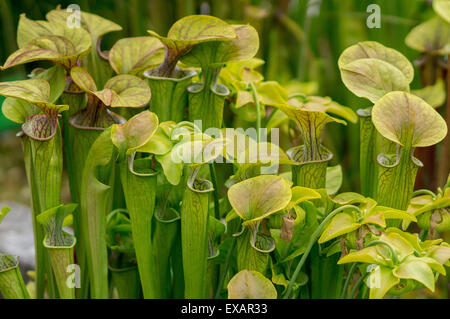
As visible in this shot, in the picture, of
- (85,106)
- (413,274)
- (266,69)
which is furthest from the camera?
(266,69)

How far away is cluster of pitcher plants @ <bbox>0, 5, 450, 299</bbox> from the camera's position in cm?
61

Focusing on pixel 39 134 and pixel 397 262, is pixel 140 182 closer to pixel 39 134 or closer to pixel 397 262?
pixel 39 134

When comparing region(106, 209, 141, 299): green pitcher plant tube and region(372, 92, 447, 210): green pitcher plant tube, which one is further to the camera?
region(106, 209, 141, 299): green pitcher plant tube

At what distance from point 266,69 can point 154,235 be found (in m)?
1.15

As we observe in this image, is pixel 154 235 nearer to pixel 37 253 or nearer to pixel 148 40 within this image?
pixel 37 253

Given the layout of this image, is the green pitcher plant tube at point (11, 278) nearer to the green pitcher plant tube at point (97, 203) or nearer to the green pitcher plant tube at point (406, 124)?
the green pitcher plant tube at point (97, 203)

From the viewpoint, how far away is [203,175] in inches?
26.7

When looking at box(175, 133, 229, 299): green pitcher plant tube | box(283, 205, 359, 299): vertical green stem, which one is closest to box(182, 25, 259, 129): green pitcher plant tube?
box(175, 133, 229, 299): green pitcher plant tube

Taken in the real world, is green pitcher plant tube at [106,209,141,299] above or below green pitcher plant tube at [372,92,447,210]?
below

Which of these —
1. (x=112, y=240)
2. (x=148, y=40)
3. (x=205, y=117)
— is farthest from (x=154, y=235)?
(x=148, y=40)

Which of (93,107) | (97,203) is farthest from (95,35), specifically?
(97,203)

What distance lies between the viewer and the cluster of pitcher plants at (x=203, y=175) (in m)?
0.61

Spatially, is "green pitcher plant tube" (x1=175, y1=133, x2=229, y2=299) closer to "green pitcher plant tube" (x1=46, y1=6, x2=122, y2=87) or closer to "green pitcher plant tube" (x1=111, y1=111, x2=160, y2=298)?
"green pitcher plant tube" (x1=111, y1=111, x2=160, y2=298)
